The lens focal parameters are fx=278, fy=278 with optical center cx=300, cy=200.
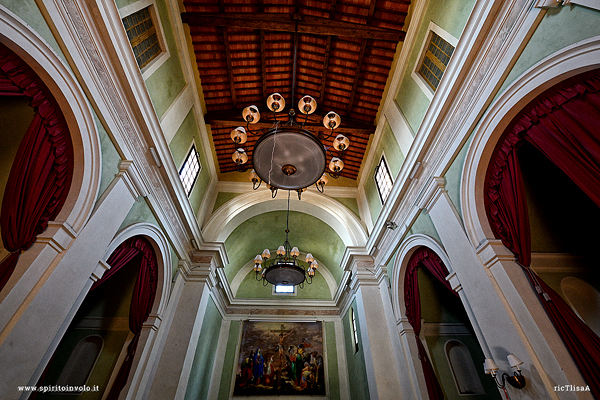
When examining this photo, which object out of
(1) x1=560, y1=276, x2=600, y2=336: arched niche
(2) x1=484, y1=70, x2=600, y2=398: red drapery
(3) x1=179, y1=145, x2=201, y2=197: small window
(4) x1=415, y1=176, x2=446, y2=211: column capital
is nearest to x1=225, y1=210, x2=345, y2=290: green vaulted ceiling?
(3) x1=179, y1=145, x2=201, y2=197: small window

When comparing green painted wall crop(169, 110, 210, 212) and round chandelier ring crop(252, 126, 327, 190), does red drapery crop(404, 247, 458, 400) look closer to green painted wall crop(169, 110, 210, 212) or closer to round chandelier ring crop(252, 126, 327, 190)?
round chandelier ring crop(252, 126, 327, 190)

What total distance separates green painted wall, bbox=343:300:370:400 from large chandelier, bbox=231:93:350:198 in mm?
4664

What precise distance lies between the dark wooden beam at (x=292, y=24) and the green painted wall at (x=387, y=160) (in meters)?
2.16

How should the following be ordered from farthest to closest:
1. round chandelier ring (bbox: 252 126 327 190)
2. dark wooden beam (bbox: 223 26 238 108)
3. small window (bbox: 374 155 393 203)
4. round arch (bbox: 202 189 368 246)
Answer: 1. round arch (bbox: 202 189 368 246)
2. small window (bbox: 374 155 393 203)
3. dark wooden beam (bbox: 223 26 238 108)
4. round chandelier ring (bbox: 252 126 327 190)

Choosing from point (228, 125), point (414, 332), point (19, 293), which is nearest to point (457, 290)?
point (414, 332)

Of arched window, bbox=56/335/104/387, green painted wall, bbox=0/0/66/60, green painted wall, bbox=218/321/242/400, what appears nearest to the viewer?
green painted wall, bbox=0/0/66/60

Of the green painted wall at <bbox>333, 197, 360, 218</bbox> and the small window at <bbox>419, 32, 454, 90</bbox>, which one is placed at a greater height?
the green painted wall at <bbox>333, 197, 360, 218</bbox>

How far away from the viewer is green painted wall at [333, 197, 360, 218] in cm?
903

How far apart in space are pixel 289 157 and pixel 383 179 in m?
3.51

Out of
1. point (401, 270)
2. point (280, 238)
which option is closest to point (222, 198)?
point (280, 238)

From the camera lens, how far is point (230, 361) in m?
9.50

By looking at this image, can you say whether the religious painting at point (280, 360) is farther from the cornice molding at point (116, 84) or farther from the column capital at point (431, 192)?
the column capital at point (431, 192)

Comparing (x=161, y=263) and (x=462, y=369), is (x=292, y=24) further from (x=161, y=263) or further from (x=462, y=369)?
(x=462, y=369)

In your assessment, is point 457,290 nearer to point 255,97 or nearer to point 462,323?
point 462,323
